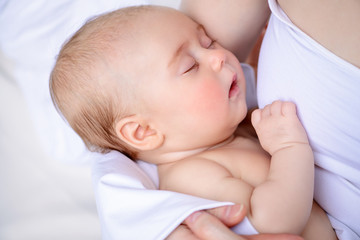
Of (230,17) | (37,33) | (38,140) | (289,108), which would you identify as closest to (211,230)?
(289,108)

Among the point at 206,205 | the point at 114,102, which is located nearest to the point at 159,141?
the point at 114,102

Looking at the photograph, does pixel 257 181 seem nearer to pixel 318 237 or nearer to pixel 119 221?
pixel 318 237

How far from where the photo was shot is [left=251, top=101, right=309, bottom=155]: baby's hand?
80 cm

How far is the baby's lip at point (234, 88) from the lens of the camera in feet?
3.24

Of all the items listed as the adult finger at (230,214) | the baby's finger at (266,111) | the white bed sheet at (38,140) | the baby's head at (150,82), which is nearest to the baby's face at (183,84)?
the baby's head at (150,82)

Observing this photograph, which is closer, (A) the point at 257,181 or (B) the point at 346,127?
(B) the point at 346,127

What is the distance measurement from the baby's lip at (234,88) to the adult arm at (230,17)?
6.5 inches

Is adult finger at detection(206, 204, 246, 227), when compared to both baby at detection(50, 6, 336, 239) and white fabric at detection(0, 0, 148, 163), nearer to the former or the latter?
baby at detection(50, 6, 336, 239)

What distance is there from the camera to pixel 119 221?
841mm

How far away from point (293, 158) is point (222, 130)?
24 cm

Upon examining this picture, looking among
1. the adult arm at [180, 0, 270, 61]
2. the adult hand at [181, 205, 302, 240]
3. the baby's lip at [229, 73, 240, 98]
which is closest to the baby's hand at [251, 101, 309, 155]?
the baby's lip at [229, 73, 240, 98]

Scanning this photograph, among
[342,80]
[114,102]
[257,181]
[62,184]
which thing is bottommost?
[62,184]

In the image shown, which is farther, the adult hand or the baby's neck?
the baby's neck

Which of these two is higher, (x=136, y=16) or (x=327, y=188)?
(x=136, y=16)
